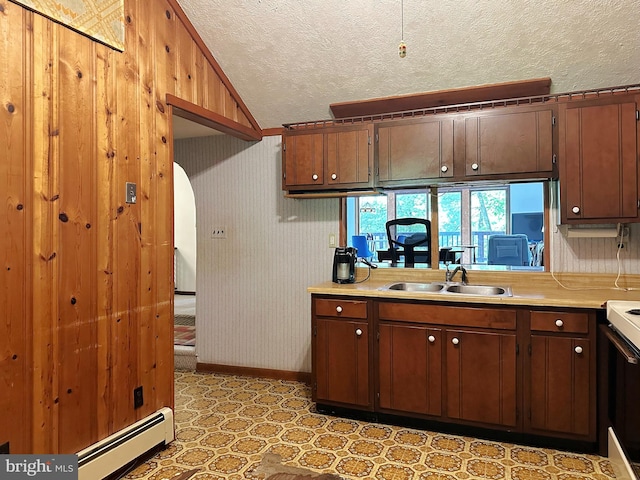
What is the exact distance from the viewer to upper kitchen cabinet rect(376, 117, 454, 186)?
2.94m

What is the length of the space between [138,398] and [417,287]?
2024mm

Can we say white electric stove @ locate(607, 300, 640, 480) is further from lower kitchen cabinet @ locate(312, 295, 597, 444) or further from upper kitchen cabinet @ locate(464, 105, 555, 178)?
upper kitchen cabinet @ locate(464, 105, 555, 178)

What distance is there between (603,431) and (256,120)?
332 centimetres

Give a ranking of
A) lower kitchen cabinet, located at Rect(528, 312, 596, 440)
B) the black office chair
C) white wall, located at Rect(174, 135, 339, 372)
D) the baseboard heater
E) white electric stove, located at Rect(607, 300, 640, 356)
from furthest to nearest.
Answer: white wall, located at Rect(174, 135, 339, 372)
the black office chair
lower kitchen cabinet, located at Rect(528, 312, 596, 440)
the baseboard heater
white electric stove, located at Rect(607, 300, 640, 356)

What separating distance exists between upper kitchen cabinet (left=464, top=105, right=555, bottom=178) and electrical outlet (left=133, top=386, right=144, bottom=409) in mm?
2478

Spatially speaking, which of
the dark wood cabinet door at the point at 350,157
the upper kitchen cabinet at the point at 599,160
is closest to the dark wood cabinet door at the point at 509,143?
the upper kitchen cabinet at the point at 599,160

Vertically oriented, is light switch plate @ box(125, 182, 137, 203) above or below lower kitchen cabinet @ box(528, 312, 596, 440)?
above

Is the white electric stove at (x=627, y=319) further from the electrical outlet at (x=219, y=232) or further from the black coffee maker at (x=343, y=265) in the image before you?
the electrical outlet at (x=219, y=232)

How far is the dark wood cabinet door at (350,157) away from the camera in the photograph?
3131 millimetres

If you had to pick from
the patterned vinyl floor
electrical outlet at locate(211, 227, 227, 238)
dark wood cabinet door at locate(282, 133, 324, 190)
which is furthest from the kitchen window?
the patterned vinyl floor

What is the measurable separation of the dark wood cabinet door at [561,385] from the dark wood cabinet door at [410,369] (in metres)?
0.55

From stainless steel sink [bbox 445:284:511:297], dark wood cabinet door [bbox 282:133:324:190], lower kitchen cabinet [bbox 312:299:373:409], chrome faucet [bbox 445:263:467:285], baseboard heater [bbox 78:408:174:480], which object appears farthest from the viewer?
dark wood cabinet door [bbox 282:133:324:190]

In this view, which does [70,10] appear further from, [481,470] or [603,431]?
[603,431]

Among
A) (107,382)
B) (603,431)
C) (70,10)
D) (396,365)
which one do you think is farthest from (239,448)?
(70,10)
